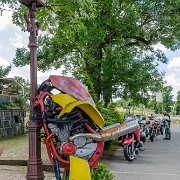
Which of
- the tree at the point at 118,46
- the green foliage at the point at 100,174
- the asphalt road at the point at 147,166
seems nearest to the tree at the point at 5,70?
the tree at the point at 118,46

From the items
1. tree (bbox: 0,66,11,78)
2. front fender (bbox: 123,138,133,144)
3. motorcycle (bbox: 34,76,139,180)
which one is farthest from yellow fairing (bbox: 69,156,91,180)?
tree (bbox: 0,66,11,78)

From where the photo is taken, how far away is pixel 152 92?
1894 centimetres

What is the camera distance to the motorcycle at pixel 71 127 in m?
4.37

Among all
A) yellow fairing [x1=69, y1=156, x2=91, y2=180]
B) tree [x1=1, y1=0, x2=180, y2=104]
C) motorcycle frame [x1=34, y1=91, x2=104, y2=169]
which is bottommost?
yellow fairing [x1=69, y1=156, x2=91, y2=180]

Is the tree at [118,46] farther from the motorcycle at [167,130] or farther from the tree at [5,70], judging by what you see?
the tree at [5,70]

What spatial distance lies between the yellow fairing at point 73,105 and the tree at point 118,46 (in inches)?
367

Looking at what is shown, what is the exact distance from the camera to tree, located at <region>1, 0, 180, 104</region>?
14984mm

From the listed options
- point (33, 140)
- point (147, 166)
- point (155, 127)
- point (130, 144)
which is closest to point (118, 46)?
point (155, 127)

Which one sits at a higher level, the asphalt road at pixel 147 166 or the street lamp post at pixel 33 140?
the street lamp post at pixel 33 140

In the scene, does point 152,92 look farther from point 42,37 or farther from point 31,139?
point 31,139

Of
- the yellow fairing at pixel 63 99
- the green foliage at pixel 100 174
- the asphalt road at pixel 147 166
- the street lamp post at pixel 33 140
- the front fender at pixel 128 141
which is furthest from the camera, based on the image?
the front fender at pixel 128 141

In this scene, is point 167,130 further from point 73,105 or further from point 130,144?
point 73,105

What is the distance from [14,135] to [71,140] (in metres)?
13.0

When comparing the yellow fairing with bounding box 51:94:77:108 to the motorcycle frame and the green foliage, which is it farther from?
the green foliage
